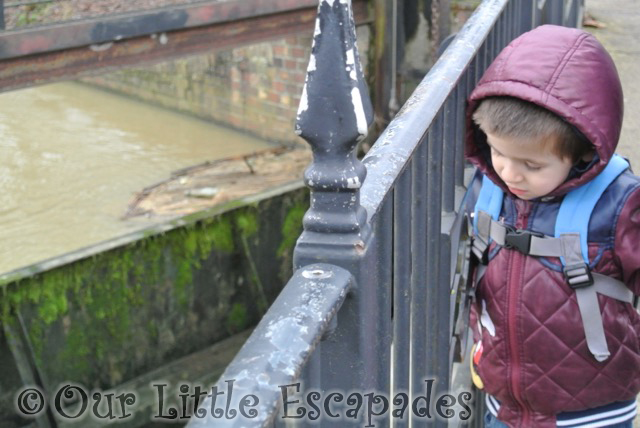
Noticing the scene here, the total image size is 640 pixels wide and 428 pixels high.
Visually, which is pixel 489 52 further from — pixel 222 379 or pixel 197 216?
pixel 197 216

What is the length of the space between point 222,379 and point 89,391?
5105 mm

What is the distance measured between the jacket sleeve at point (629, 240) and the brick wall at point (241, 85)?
5128 millimetres

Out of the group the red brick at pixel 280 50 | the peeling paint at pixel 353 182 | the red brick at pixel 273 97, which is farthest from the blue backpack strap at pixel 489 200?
the red brick at pixel 273 97

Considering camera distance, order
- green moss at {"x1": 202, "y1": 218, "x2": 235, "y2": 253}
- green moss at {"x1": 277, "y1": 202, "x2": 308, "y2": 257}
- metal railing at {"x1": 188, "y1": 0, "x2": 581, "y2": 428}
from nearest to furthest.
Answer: metal railing at {"x1": 188, "y1": 0, "x2": 581, "y2": 428}, green moss at {"x1": 202, "y1": 218, "x2": 235, "y2": 253}, green moss at {"x1": 277, "y1": 202, "x2": 308, "y2": 257}

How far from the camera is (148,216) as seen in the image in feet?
22.0

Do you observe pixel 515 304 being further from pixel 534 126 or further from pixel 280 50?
pixel 280 50

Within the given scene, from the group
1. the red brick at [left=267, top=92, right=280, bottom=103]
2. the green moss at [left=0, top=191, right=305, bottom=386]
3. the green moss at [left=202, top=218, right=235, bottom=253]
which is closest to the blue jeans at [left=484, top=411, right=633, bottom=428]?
the green moss at [left=0, top=191, right=305, bottom=386]

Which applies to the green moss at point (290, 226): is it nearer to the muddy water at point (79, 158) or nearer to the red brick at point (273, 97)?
the muddy water at point (79, 158)

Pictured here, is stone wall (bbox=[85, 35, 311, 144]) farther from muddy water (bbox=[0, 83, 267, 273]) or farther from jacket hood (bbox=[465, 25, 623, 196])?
jacket hood (bbox=[465, 25, 623, 196])

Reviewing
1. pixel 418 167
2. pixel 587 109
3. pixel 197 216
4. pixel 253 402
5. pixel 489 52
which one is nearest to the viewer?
pixel 253 402

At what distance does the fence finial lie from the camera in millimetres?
917

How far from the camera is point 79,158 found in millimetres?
8016

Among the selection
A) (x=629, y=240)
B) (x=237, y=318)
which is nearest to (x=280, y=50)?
(x=237, y=318)

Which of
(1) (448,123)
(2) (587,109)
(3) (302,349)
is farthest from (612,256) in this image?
(3) (302,349)
